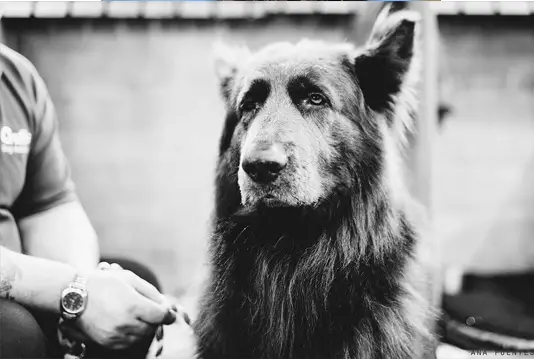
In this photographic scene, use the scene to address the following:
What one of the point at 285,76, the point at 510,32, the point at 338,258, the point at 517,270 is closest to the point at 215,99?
the point at 285,76

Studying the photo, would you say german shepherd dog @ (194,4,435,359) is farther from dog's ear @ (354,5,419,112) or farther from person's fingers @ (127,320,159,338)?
person's fingers @ (127,320,159,338)

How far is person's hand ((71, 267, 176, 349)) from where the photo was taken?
1105 millimetres

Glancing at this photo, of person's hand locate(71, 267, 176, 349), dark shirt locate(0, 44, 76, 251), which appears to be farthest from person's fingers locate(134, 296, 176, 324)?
dark shirt locate(0, 44, 76, 251)

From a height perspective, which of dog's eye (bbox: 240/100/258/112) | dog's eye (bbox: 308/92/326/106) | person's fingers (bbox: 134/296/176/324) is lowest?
person's fingers (bbox: 134/296/176/324)

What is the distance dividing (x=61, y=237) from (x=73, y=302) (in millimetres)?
273

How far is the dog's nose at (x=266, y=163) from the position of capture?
115 cm

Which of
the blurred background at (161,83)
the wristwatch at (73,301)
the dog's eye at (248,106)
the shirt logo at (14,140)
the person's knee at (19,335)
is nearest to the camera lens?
the person's knee at (19,335)

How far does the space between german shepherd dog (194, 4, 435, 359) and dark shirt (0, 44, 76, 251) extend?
0.48 metres

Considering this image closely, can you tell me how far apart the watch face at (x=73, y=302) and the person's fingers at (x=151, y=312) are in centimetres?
12

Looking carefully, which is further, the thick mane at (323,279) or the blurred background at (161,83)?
the blurred background at (161,83)

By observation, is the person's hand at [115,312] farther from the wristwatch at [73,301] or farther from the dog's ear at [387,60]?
the dog's ear at [387,60]

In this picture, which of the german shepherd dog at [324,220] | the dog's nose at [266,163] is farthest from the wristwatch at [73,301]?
the dog's nose at [266,163]

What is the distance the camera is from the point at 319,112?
1.29m

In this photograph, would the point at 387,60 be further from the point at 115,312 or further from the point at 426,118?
the point at 115,312
